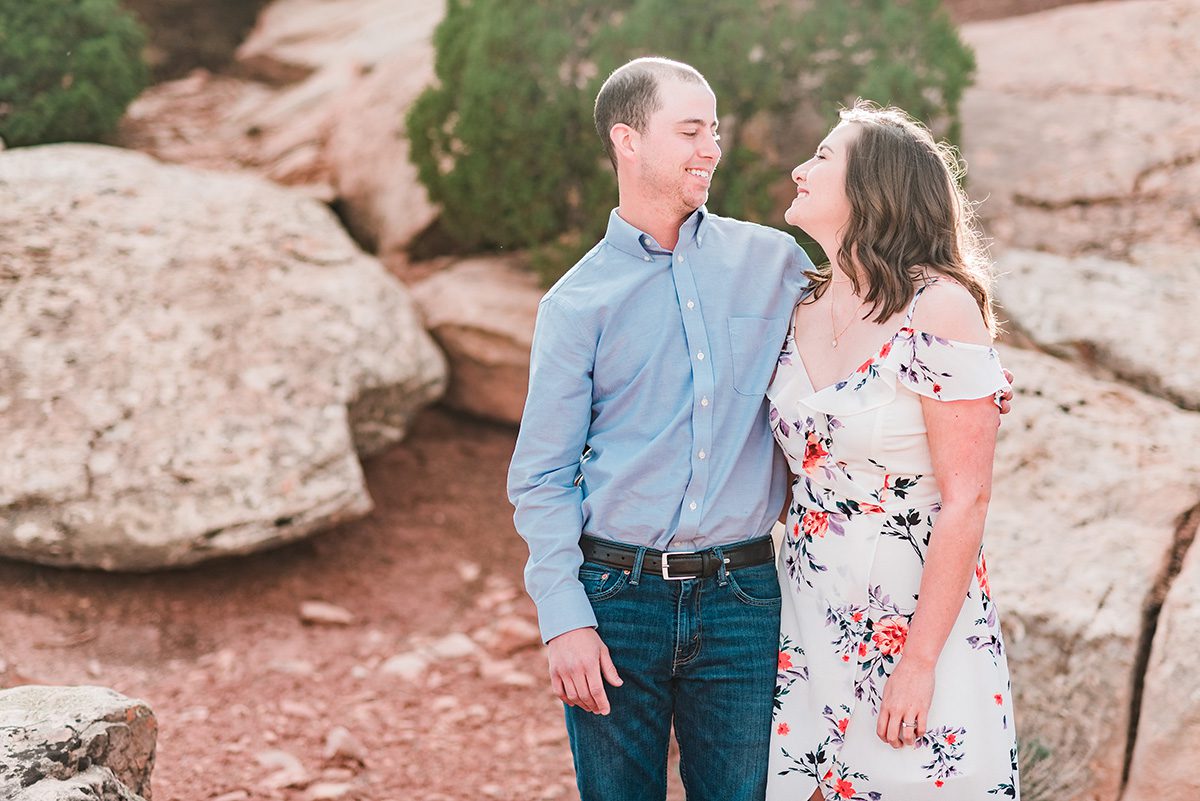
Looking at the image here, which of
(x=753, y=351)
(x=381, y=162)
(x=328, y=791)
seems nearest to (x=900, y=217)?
(x=753, y=351)

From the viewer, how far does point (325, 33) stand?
869 cm

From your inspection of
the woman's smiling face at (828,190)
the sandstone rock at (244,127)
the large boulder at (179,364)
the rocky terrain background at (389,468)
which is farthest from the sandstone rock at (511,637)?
the sandstone rock at (244,127)

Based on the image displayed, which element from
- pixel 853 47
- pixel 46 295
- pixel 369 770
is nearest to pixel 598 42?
pixel 853 47

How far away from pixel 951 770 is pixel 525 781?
1.76 meters

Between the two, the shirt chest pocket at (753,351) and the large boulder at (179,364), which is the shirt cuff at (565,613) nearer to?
the shirt chest pocket at (753,351)

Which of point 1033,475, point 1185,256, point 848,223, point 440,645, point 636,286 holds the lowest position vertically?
point 440,645

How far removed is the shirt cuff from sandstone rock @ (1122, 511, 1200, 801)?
164cm

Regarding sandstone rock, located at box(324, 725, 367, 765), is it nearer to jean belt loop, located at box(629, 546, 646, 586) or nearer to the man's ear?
jean belt loop, located at box(629, 546, 646, 586)

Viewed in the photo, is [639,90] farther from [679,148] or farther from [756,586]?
[756,586]

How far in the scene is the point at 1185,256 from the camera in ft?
→ 15.3

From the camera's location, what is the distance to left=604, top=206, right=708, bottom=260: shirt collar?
8.55 ft

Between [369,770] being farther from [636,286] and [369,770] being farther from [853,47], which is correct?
[853,47]

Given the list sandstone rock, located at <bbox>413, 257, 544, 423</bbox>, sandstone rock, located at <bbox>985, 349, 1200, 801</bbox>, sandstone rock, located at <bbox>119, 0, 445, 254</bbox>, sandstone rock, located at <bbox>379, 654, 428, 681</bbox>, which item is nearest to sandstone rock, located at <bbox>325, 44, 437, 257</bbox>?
sandstone rock, located at <bbox>119, 0, 445, 254</bbox>

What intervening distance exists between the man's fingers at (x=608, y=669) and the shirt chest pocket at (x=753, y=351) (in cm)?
67
